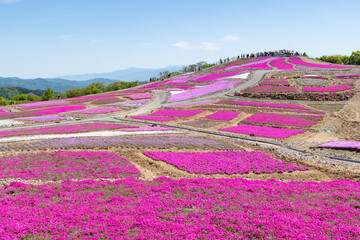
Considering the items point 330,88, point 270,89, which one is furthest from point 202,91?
point 330,88

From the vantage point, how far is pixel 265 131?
40.6 metres

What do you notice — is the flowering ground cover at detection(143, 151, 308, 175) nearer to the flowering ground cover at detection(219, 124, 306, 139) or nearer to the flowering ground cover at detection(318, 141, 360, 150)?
the flowering ground cover at detection(318, 141, 360, 150)

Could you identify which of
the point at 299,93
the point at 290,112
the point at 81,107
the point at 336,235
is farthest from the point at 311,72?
the point at 336,235

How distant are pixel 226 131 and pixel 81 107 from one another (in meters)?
45.2

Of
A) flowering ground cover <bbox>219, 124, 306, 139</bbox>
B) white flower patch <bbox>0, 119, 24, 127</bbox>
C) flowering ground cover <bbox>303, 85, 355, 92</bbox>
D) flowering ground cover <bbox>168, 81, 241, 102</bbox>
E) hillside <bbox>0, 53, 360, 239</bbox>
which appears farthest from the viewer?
flowering ground cover <bbox>168, 81, 241, 102</bbox>

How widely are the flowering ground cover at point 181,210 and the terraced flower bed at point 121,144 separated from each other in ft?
36.9

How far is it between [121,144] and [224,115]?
86.3ft

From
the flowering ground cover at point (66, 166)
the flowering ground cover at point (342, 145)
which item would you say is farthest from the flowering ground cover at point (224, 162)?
the flowering ground cover at point (342, 145)

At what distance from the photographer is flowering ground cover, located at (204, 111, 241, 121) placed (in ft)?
168

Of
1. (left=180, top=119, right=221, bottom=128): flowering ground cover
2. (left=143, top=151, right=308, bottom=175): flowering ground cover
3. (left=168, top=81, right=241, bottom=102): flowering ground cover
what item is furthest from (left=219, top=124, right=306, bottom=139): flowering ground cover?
(left=168, top=81, right=241, bottom=102): flowering ground cover

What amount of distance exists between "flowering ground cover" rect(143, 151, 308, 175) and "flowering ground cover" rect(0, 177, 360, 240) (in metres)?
3.51

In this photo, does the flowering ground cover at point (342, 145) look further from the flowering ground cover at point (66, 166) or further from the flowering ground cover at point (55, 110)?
the flowering ground cover at point (55, 110)

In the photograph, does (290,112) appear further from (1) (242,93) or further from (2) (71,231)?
(2) (71,231)

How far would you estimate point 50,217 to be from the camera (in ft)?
48.9
